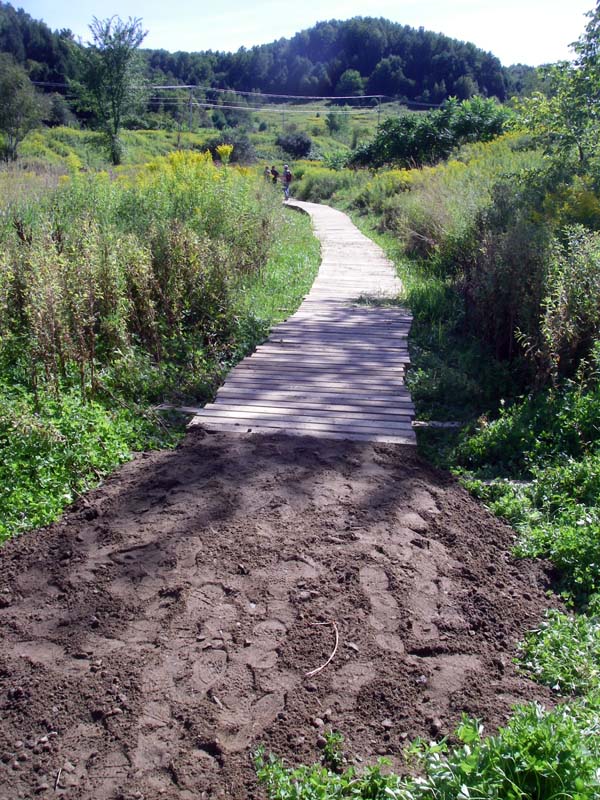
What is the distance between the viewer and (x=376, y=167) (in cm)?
2892

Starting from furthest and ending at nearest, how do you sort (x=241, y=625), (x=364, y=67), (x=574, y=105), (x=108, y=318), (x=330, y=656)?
1. (x=364, y=67)
2. (x=574, y=105)
3. (x=108, y=318)
4. (x=241, y=625)
5. (x=330, y=656)

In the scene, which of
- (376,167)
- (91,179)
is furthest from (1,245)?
(376,167)

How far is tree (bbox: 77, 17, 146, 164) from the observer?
111 ft

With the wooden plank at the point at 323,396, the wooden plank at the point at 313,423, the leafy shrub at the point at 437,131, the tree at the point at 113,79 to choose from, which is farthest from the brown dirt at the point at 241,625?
the tree at the point at 113,79

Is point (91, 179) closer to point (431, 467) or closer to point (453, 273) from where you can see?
point (453, 273)

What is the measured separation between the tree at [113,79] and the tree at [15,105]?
2757mm

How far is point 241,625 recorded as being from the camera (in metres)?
2.88

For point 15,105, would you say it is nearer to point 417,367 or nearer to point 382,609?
point 417,367

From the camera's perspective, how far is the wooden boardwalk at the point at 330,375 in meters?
5.07

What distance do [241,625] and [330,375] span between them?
3.54 metres

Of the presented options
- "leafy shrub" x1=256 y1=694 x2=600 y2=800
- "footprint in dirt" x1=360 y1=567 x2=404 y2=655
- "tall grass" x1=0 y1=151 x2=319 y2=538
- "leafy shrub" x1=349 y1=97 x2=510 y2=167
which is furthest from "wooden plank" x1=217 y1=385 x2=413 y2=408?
"leafy shrub" x1=349 y1=97 x2=510 y2=167

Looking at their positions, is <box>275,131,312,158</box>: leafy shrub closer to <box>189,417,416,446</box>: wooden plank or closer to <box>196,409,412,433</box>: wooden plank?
<box>196,409,412,433</box>: wooden plank

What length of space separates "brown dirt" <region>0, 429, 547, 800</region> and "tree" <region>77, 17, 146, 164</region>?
33746 mm

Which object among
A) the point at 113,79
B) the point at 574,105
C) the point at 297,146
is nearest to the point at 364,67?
the point at 297,146
